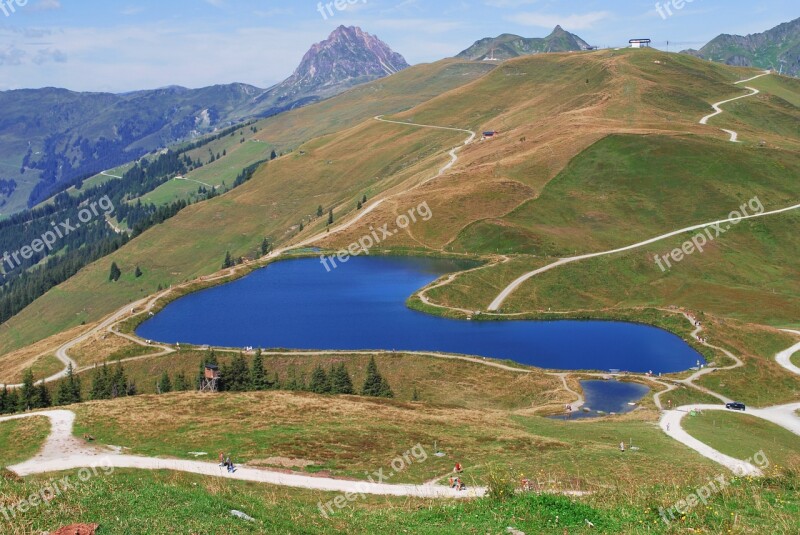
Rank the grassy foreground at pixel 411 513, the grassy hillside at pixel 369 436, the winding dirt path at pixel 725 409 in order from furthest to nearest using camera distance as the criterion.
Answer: the winding dirt path at pixel 725 409, the grassy hillside at pixel 369 436, the grassy foreground at pixel 411 513

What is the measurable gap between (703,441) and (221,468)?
42.2 metres

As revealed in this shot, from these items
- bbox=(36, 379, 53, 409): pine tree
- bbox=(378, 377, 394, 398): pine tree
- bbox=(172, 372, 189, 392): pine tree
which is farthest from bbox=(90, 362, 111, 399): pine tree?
bbox=(378, 377, 394, 398): pine tree

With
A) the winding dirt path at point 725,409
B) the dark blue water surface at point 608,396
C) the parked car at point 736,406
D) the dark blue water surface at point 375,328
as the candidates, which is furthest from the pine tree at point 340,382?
the parked car at point 736,406

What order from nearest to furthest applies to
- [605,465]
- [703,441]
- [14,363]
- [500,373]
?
[605,465], [703,441], [500,373], [14,363]

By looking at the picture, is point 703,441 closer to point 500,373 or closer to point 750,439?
point 750,439

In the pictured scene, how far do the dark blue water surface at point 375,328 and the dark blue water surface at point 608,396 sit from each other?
755 centimetres

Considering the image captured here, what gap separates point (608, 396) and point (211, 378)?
49.8m

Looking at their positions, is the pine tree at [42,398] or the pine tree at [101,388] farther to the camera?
the pine tree at [101,388]

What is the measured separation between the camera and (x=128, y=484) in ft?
92.4

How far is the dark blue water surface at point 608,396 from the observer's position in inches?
3009

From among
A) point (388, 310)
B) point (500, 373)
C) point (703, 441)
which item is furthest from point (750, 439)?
point (388, 310)

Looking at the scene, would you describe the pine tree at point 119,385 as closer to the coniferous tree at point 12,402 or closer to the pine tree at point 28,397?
the pine tree at point 28,397

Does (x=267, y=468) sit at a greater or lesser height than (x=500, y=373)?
greater

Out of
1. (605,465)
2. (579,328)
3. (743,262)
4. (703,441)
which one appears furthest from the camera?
(743,262)
